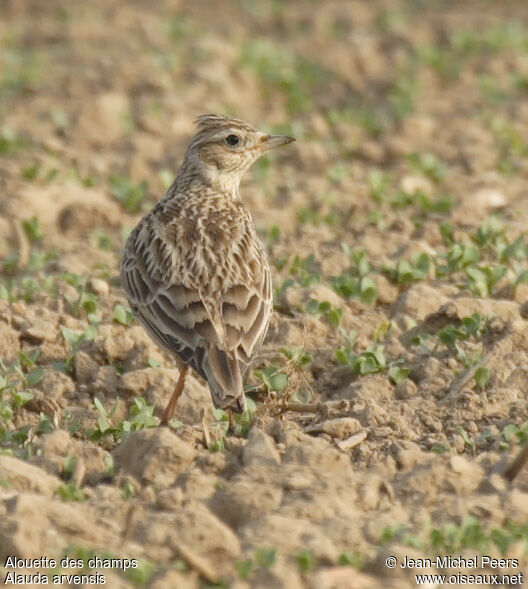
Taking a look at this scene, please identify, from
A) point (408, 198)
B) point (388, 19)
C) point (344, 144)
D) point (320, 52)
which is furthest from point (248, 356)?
point (388, 19)

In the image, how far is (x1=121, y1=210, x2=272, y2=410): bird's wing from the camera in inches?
234

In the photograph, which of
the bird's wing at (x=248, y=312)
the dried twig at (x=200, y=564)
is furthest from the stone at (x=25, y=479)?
the bird's wing at (x=248, y=312)

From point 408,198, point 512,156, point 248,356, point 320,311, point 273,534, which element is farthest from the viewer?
point 512,156

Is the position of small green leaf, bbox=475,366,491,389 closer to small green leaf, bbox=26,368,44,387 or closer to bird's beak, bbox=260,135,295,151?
bird's beak, bbox=260,135,295,151

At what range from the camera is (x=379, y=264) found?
8.00 metres

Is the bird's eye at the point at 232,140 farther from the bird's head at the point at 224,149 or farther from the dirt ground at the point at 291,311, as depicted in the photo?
the dirt ground at the point at 291,311

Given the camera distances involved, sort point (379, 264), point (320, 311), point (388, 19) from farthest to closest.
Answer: point (388, 19) → point (379, 264) → point (320, 311)

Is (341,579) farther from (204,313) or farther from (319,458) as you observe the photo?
(204,313)

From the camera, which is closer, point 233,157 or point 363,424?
point 363,424

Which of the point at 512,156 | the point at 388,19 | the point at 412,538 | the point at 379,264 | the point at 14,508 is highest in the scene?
the point at 388,19

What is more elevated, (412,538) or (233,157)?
(233,157)

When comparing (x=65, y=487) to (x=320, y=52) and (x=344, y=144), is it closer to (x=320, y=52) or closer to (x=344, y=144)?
(x=344, y=144)

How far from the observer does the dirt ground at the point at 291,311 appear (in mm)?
4938

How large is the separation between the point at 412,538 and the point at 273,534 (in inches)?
20.4
